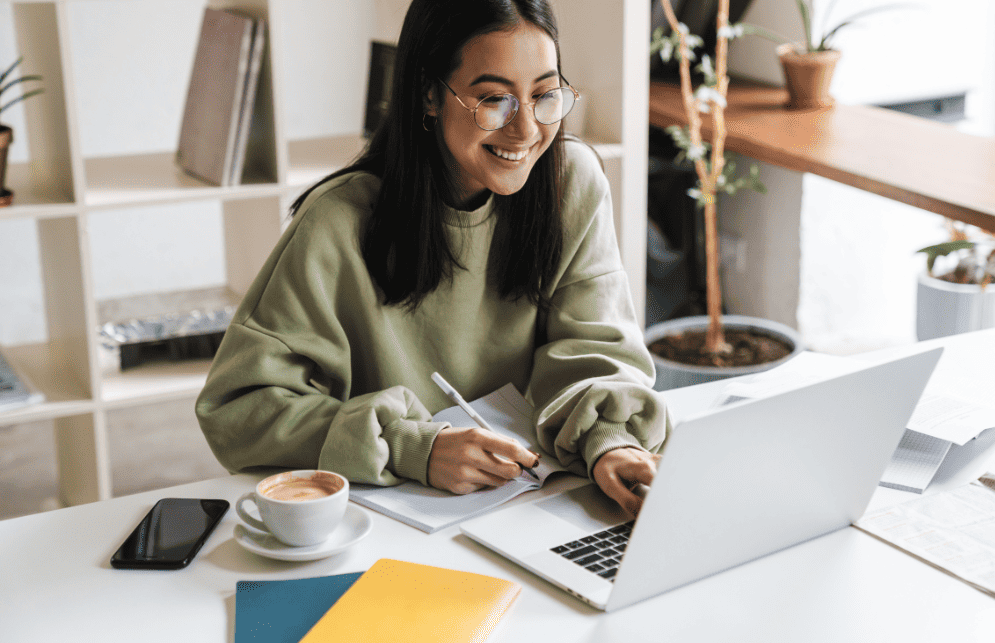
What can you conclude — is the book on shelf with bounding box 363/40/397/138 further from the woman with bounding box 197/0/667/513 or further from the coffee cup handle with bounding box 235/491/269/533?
the coffee cup handle with bounding box 235/491/269/533

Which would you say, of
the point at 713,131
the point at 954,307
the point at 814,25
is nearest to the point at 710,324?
the point at 713,131

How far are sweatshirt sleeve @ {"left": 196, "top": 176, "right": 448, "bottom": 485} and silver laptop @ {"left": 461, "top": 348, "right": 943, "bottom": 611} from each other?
153 mm

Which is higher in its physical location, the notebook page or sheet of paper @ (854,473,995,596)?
the notebook page

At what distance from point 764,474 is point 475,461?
1.06 ft

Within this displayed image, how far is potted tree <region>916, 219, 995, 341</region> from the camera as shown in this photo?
2531 mm

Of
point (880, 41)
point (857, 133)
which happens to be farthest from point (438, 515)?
point (880, 41)

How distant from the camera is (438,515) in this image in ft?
3.34

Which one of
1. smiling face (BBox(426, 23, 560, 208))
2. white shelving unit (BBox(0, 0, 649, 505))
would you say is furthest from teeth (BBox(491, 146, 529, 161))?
white shelving unit (BBox(0, 0, 649, 505))

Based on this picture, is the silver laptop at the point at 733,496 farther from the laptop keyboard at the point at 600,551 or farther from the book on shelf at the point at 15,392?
the book on shelf at the point at 15,392

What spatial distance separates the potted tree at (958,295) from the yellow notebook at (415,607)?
192 centimetres

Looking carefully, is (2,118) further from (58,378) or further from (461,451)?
(461,451)

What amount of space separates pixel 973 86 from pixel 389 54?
182 centimetres

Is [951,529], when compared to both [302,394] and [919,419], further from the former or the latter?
[302,394]

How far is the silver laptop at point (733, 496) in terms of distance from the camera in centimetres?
80
